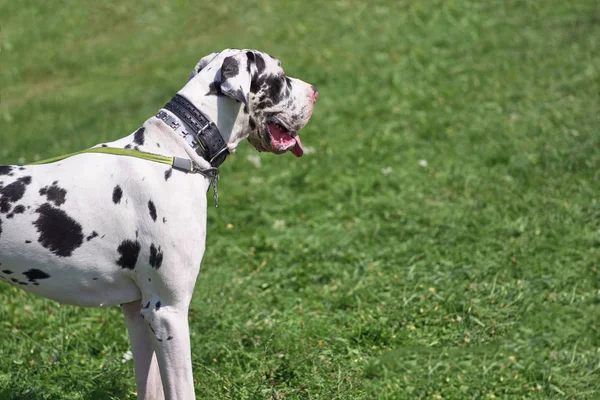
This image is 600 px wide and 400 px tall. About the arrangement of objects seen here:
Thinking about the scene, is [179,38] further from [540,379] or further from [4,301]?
[540,379]

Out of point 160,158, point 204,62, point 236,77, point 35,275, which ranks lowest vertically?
A: point 35,275

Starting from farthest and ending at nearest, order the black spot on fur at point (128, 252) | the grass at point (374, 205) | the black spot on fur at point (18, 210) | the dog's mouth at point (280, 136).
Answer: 1. the grass at point (374, 205)
2. the dog's mouth at point (280, 136)
3. the black spot on fur at point (128, 252)
4. the black spot on fur at point (18, 210)

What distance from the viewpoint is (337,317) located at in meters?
5.80

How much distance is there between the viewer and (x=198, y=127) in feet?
13.1

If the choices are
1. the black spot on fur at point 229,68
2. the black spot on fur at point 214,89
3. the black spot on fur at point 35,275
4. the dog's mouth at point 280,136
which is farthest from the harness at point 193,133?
the black spot on fur at point 35,275

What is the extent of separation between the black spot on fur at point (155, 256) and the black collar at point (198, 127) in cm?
57

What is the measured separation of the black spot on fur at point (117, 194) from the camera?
3.84 metres

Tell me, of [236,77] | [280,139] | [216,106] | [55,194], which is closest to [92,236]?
[55,194]

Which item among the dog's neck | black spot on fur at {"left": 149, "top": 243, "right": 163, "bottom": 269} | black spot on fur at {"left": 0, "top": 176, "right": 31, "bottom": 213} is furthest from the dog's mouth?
black spot on fur at {"left": 0, "top": 176, "right": 31, "bottom": 213}

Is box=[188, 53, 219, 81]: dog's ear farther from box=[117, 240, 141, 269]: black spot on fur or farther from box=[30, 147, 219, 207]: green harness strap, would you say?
box=[117, 240, 141, 269]: black spot on fur

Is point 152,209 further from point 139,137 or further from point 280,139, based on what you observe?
point 280,139

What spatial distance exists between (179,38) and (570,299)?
894 centimetres

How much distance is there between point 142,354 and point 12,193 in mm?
1162

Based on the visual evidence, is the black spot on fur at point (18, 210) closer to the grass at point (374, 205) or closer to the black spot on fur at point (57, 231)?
the black spot on fur at point (57, 231)
